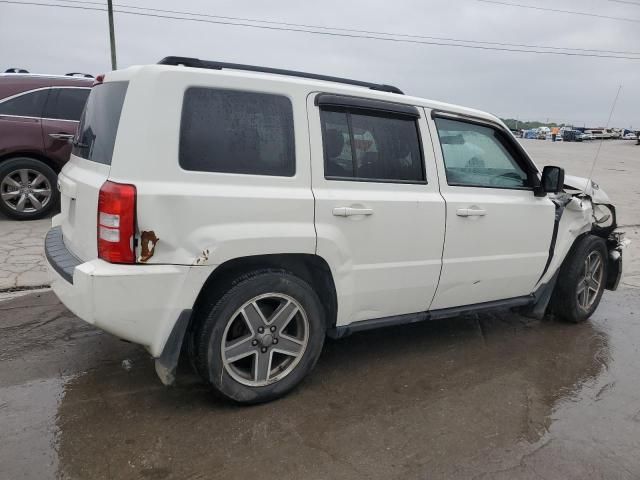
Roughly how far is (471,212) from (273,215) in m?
1.48

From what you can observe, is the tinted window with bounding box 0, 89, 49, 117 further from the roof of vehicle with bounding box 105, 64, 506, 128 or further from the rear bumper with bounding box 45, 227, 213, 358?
the rear bumper with bounding box 45, 227, 213, 358

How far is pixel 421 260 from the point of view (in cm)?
350

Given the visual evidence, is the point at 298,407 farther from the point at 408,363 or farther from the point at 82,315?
the point at 82,315

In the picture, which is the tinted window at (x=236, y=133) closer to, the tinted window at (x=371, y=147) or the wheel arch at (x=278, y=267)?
the tinted window at (x=371, y=147)

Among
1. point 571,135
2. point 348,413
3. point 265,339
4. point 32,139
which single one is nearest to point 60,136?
point 32,139

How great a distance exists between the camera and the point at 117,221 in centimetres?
256

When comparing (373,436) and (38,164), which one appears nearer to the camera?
(373,436)

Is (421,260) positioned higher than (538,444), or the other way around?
(421,260)

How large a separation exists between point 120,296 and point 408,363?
83.0 inches

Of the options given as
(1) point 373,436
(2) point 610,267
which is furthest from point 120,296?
(2) point 610,267

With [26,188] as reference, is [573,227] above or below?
above

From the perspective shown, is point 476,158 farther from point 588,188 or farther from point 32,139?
point 32,139

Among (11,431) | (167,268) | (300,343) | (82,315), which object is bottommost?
(11,431)

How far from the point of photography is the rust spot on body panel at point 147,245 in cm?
259
